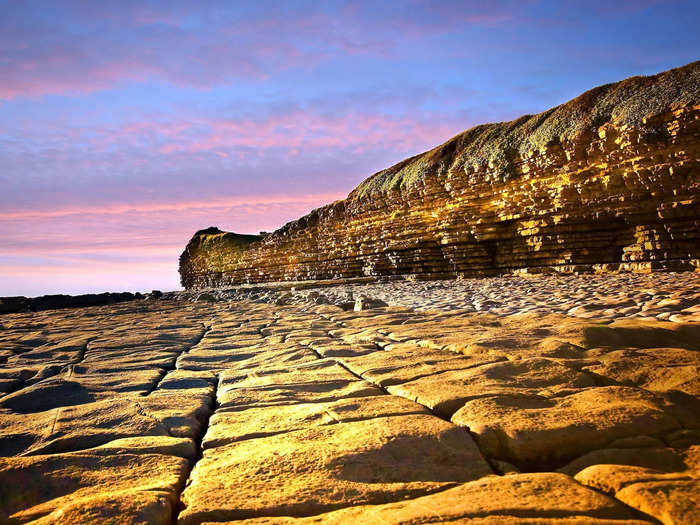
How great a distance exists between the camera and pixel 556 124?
1405 cm

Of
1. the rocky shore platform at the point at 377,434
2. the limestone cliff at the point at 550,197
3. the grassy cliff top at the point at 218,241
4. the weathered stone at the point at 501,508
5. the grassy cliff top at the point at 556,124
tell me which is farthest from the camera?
the grassy cliff top at the point at 218,241

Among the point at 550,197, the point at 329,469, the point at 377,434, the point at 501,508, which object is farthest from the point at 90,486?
the point at 550,197

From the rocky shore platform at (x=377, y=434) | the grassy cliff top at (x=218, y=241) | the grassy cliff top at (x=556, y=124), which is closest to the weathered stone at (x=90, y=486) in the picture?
the rocky shore platform at (x=377, y=434)

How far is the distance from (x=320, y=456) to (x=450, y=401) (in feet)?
2.64

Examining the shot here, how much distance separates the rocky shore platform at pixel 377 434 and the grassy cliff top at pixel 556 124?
35.1 ft

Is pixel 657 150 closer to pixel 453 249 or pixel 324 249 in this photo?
pixel 453 249

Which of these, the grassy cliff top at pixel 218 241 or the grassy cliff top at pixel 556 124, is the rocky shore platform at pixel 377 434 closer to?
the grassy cliff top at pixel 556 124

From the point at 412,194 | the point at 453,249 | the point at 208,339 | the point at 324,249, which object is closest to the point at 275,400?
the point at 208,339

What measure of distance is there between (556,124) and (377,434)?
14.6m

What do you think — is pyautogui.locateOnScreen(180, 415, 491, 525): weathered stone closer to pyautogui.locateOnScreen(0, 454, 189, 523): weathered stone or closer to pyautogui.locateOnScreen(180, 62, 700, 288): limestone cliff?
pyautogui.locateOnScreen(0, 454, 189, 523): weathered stone

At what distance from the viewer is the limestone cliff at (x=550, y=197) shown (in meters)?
11.2

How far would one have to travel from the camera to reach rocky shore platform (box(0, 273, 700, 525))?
4.51 ft

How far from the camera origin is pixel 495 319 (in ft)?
16.6

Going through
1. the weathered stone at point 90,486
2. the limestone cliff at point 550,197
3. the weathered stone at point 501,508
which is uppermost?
the limestone cliff at point 550,197
